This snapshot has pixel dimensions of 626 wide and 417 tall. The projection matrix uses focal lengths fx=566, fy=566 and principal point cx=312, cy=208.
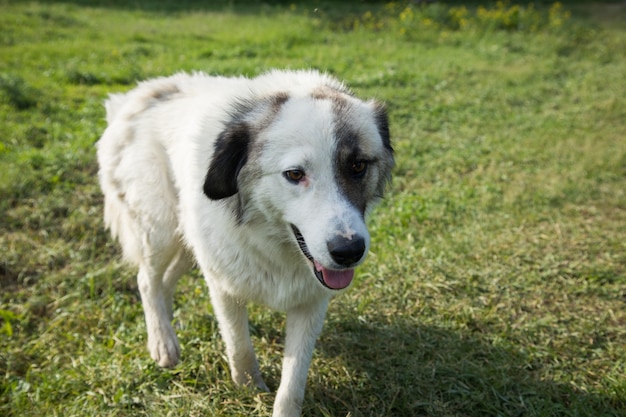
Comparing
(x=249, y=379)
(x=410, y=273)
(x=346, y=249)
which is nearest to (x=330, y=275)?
(x=346, y=249)

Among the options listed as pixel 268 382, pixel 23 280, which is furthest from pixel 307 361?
pixel 23 280

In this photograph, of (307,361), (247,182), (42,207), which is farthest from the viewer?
Answer: (42,207)

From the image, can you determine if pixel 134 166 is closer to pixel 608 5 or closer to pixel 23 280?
pixel 23 280

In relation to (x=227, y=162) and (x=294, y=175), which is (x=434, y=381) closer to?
(x=294, y=175)

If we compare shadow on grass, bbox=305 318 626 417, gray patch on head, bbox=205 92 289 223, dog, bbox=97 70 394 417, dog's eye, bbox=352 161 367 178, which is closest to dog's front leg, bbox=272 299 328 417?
dog, bbox=97 70 394 417

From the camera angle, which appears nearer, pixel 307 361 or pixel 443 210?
pixel 307 361

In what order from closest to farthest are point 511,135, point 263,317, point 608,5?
point 263,317 → point 511,135 → point 608,5

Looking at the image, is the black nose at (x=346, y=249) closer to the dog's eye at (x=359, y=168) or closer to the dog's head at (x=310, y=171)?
the dog's head at (x=310, y=171)

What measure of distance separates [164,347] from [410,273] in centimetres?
179

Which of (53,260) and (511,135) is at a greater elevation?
(511,135)

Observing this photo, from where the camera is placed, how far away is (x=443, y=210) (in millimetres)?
4992


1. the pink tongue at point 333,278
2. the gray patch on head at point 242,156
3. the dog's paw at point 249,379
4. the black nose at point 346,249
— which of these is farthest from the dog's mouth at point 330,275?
the dog's paw at point 249,379

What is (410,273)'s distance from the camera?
4094mm

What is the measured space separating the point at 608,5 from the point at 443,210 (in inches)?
672
